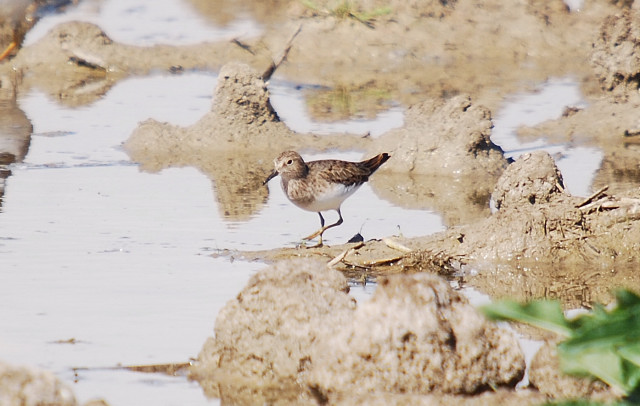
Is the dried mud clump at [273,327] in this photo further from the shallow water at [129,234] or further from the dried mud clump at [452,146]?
the dried mud clump at [452,146]

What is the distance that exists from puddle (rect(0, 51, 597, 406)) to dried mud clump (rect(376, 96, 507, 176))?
64cm

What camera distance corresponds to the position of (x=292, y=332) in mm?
5477

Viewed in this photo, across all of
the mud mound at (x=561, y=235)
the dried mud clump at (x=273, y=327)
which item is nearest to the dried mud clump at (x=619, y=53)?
the mud mound at (x=561, y=235)

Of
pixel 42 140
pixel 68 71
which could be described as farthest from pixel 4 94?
pixel 42 140

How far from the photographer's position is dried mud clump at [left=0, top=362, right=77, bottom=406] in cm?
429

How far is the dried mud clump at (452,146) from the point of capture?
36.7ft

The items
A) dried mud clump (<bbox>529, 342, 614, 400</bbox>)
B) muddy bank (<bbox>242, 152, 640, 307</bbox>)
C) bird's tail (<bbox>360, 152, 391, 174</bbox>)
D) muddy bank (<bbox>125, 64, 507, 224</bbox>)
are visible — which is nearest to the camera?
dried mud clump (<bbox>529, 342, 614, 400</bbox>)

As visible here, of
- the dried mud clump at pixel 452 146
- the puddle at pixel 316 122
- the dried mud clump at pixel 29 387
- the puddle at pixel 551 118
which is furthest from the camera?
the puddle at pixel 316 122

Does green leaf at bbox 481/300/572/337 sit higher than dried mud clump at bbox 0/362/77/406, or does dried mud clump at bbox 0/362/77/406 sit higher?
green leaf at bbox 481/300/572/337

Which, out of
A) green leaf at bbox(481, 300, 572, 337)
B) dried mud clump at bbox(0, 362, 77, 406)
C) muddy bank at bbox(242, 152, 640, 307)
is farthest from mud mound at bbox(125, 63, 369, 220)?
green leaf at bbox(481, 300, 572, 337)

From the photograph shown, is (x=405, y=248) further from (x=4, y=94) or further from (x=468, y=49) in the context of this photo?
(x=468, y=49)

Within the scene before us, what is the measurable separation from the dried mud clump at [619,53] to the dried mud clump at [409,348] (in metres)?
8.35

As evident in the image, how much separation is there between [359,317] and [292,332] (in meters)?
Answer: 0.55

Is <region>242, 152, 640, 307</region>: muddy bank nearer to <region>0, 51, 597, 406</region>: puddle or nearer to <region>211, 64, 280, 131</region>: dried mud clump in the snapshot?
<region>0, 51, 597, 406</region>: puddle
